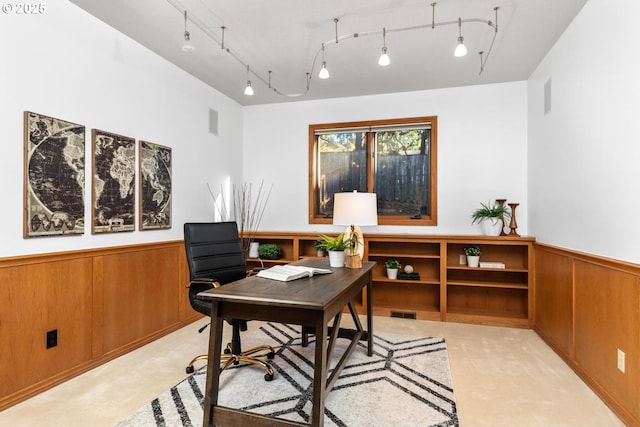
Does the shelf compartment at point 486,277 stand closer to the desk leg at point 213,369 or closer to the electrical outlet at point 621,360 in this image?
the electrical outlet at point 621,360

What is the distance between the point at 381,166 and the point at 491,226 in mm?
1475

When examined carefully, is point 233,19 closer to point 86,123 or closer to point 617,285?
point 86,123

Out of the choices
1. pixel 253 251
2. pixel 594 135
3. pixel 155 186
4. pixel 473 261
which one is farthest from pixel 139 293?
pixel 594 135

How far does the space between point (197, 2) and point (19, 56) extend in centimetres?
118

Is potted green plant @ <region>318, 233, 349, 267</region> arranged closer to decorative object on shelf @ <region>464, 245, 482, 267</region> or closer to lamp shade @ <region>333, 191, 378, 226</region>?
lamp shade @ <region>333, 191, 378, 226</region>

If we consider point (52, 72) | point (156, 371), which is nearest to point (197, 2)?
point (52, 72)

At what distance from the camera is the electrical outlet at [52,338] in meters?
2.37

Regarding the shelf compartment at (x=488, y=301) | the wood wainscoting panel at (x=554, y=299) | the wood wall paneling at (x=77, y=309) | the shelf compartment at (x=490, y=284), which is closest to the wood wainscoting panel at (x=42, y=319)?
the wood wall paneling at (x=77, y=309)

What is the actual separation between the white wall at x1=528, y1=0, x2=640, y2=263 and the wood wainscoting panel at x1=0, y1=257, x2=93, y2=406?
3583mm

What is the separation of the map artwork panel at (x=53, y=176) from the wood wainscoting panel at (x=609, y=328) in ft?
11.8

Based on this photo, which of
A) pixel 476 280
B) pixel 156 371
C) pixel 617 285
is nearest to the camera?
pixel 617 285

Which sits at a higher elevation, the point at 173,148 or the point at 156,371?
the point at 173,148

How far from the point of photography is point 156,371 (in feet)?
8.54

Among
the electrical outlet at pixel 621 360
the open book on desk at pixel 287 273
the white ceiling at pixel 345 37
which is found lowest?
the electrical outlet at pixel 621 360
